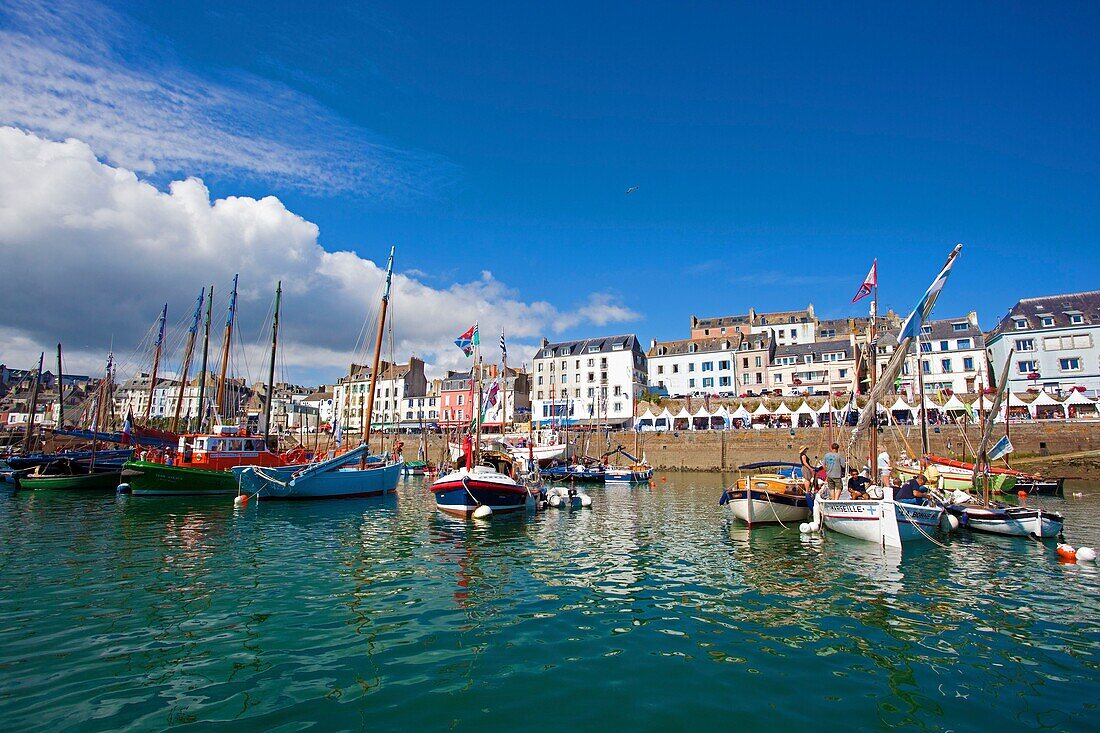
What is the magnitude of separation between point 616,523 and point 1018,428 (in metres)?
52.7

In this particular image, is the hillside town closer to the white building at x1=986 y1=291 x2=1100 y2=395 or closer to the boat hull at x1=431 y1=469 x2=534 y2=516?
the white building at x1=986 y1=291 x2=1100 y2=395

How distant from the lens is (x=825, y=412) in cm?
7350

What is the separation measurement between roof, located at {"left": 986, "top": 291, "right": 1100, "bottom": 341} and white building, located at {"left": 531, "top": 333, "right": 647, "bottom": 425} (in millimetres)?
50511

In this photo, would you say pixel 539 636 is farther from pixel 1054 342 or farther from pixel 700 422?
pixel 1054 342

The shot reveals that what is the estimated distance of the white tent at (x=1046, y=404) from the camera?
2427 inches

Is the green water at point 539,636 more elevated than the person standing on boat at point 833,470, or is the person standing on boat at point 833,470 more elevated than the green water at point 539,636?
the person standing on boat at point 833,470

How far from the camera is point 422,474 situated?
248 feet

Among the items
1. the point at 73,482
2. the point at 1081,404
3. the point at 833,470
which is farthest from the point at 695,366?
the point at 73,482

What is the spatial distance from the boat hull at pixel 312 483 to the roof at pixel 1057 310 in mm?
80999

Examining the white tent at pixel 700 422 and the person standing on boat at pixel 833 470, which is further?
the white tent at pixel 700 422

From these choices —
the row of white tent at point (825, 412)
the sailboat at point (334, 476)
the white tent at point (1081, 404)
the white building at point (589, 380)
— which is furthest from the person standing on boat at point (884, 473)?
the white building at point (589, 380)

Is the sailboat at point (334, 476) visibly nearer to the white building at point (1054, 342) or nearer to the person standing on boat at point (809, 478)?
the person standing on boat at point (809, 478)

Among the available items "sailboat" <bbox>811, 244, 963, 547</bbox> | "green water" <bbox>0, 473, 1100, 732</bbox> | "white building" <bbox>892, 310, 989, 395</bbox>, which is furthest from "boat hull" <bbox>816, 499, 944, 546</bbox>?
"white building" <bbox>892, 310, 989, 395</bbox>

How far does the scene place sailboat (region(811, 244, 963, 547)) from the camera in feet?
68.4
